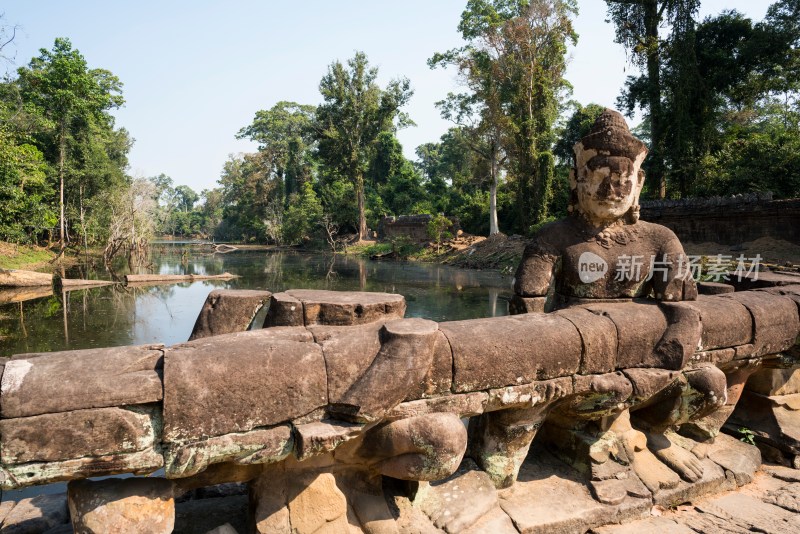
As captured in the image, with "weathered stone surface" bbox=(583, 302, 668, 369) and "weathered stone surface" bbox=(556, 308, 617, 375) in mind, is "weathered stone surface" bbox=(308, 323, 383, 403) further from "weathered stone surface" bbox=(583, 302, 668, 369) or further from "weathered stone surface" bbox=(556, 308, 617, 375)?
"weathered stone surface" bbox=(583, 302, 668, 369)

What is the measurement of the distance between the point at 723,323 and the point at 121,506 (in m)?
3.98

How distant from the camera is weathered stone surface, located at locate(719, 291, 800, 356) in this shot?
3.82m

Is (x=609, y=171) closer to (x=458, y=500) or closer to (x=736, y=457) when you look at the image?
(x=458, y=500)

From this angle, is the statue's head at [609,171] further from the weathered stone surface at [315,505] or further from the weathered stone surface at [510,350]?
the weathered stone surface at [315,505]

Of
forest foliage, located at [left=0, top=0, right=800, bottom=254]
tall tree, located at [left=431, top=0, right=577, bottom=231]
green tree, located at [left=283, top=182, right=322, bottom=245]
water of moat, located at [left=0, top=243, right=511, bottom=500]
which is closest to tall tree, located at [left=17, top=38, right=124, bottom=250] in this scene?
forest foliage, located at [left=0, top=0, right=800, bottom=254]

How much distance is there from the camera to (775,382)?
174 inches

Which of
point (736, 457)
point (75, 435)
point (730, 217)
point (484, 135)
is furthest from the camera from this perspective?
point (484, 135)

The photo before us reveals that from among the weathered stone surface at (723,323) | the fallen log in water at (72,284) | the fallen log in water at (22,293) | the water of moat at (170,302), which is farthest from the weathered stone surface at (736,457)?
the fallen log in water at (72,284)

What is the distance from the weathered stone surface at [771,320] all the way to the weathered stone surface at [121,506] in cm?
415

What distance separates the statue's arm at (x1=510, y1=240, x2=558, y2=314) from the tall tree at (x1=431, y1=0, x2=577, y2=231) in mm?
22588

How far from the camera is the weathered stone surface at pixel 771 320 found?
12.5 feet

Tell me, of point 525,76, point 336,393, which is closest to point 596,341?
point 336,393

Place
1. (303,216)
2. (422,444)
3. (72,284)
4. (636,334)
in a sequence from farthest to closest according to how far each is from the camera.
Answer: (303,216) < (72,284) < (636,334) < (422,444)

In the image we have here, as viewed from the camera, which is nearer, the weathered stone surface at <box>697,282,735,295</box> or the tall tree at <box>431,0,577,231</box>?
the weathered stone surface at <box>697,282,735,295</box>
